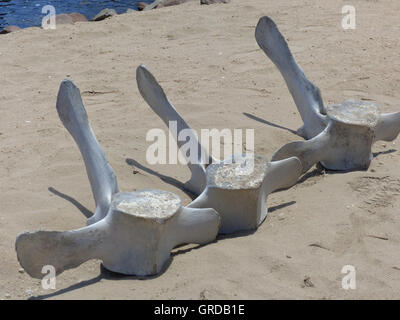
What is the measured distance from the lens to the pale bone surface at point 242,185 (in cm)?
264

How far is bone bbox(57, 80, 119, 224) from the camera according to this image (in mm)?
2666

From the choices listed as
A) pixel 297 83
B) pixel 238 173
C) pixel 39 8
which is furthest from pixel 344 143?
pixel 39 8

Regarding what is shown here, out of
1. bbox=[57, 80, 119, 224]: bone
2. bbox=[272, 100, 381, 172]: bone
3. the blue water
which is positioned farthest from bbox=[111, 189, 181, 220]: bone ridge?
the blue water

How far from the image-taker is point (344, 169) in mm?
3277

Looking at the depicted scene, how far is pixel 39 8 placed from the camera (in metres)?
10.0

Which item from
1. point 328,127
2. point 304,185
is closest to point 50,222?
point 304,185

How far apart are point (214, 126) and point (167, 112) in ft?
2.22

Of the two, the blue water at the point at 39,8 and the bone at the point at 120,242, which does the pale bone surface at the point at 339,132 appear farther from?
the blue water at the point at 39,8

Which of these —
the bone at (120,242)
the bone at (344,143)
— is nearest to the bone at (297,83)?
the bone at (344,143)

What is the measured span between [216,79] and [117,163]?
1.66 metres

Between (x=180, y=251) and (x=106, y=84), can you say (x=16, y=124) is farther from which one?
(x=180, y=251)

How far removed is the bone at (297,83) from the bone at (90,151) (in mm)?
1265

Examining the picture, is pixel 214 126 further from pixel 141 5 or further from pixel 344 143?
pixel 141 5
